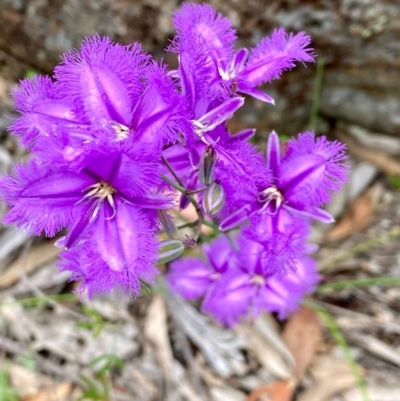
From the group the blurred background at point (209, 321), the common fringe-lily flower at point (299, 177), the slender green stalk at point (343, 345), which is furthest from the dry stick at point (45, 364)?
the common fringe-lily flower at point (299, 177)

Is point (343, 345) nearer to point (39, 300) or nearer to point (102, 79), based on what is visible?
point (39, 300)

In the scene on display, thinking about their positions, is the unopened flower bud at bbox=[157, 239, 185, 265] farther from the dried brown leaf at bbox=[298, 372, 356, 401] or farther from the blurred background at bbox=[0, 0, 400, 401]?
the dried brown leaf at bbox=[298, 372, 356, 401]

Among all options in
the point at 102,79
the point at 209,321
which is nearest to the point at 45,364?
the point at 209,321

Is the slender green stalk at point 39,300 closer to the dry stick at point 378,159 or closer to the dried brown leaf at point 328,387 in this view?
the dried brown leaf at point 328,387

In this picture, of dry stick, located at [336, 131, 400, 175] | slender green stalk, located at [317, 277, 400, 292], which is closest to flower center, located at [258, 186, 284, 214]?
slender green stalk, located at [317, 277, 400, 292]

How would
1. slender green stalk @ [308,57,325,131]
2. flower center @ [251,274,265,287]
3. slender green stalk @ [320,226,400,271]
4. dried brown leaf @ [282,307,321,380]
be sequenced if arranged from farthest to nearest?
slender green stalk @ [320,226,400,271], slender green stalk @ [308,57,325,131], dried brown leaf @ [282,307,321,380], flower center @ [251,274,265,287]

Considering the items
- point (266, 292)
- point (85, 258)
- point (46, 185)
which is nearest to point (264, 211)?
point (85, 258)
